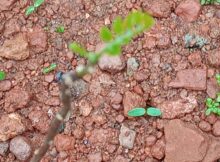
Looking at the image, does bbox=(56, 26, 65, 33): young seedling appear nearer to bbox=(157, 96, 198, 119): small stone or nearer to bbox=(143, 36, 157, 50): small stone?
bbox=(143, 36, 157, 50): small stone

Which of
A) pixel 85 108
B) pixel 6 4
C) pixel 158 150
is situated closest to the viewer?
pixel 158 150

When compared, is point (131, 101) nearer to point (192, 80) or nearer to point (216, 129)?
point (192, 80)

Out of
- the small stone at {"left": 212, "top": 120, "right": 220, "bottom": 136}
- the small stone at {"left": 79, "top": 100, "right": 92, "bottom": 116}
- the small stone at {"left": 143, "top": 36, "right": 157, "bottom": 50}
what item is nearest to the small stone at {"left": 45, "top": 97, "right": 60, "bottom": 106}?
the small stone at {"left": 79, "top": 100, "right": 92, "bottom": 116}

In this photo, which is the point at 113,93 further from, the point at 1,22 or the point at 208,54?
the point at 1,22

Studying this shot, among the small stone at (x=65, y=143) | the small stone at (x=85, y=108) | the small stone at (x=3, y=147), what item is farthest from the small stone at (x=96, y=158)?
the small stone at (x=3, y=147)

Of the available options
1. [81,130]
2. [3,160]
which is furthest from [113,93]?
[3,160]

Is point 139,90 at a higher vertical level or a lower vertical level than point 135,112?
higher

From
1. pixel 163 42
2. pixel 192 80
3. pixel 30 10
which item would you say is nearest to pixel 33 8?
pixel 30 10
